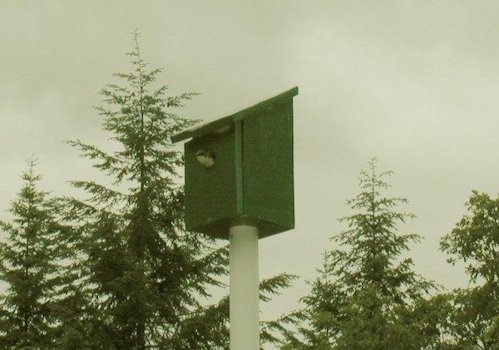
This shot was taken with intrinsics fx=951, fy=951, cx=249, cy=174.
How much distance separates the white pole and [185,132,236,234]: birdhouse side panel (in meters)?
0.27

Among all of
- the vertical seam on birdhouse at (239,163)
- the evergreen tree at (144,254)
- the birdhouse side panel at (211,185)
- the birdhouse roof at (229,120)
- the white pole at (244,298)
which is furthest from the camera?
the evergreen tree at (144,254)

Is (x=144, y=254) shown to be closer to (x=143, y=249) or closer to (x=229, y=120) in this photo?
(x=143, y=249)

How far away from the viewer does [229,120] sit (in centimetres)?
462

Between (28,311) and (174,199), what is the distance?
402cm

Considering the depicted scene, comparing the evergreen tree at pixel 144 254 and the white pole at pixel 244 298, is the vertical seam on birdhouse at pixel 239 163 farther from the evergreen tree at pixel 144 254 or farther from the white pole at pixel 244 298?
the evergreen tree at pixel 144 254

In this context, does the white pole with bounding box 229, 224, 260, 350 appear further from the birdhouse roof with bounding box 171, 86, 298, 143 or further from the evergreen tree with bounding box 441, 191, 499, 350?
the evergreen tree with bounding box 441, 191, 499, 350

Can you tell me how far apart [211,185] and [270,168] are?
1.00 feet

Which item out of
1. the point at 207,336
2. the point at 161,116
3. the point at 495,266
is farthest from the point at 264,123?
the point at 495,266

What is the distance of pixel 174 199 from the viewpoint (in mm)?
14703

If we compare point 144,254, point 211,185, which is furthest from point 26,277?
point 211,185

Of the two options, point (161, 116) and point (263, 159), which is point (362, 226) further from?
point (263, 159)

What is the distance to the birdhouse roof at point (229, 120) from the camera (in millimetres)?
4625

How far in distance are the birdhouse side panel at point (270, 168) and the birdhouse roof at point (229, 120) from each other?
2.0 inches

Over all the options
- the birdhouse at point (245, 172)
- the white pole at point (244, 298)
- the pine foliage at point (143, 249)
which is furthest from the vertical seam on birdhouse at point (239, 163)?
the pine foliage at point (143, 249)
